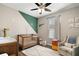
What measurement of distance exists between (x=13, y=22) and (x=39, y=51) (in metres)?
0.52

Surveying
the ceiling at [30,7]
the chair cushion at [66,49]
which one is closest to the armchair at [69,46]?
the chair cushion at [66,49]

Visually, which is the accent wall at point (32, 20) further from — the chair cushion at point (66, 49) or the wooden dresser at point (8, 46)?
the chair cushion at point (66, 49)

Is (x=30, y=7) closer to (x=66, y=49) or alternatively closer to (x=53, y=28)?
(x=53, y=28)

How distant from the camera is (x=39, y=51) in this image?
149cm

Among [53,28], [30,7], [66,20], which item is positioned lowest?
[53,28]

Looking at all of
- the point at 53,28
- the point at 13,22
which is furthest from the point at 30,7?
the point at 53,28

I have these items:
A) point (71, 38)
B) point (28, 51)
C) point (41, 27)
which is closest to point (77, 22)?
point (71, 38)

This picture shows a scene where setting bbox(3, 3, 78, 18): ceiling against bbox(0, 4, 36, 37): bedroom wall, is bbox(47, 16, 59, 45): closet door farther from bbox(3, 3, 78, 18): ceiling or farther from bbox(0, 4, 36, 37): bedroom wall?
bbox(0, 4, 36, 37): bedroom wall

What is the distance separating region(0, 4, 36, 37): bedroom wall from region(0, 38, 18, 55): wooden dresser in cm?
8

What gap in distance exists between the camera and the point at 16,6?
1.46 meters

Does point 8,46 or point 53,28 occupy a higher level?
point 53,28

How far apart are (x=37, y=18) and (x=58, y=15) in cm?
29

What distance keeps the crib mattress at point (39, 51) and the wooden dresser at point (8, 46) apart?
0.14 metres

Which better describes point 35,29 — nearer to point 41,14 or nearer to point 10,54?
point 41,14
